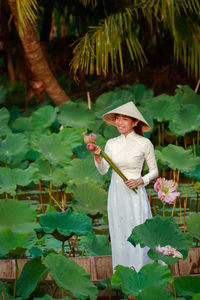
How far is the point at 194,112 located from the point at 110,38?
155 centimetres

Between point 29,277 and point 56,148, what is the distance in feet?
8.34

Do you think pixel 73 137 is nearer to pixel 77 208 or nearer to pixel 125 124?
pixel 77 208

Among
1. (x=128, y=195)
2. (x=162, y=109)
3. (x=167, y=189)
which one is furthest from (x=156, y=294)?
(x=162, y=109)

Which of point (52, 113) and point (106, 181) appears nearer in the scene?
point (106, 181)

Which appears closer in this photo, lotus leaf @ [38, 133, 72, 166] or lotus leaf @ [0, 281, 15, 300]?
lotus leaf @ [0, 281, 15, 300]

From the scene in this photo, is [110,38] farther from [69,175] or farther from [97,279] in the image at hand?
[97,279]

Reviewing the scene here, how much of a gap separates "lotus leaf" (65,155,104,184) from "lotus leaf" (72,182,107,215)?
0.63 metres

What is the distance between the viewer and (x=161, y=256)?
3.35 meters

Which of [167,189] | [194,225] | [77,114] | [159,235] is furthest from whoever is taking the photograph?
[77,114]

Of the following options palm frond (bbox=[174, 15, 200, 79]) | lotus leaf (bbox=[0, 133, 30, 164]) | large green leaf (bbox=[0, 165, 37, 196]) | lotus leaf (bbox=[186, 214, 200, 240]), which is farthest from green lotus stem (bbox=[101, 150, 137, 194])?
palm frond (bbox=[174, 15, 200, 79])

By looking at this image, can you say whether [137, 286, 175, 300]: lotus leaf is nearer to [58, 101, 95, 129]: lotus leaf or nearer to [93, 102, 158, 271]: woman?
[93, 102, 158, 271]: woman

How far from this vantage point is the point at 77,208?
199 inches

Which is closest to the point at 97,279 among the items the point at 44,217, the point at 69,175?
the point at 44,217

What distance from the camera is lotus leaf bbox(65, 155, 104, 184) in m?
5.81
